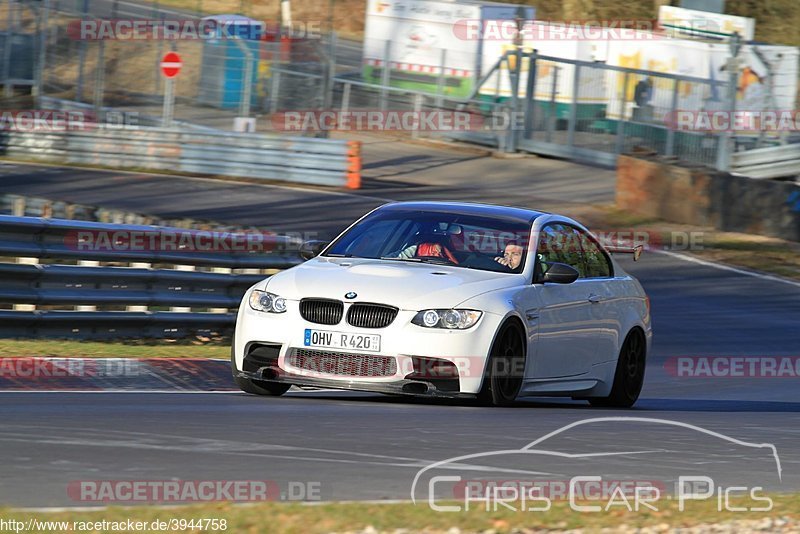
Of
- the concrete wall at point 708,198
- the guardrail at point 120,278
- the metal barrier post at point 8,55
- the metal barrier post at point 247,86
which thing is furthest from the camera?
the metal barrier post at point 8,55

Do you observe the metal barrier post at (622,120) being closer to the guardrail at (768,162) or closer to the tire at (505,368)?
the guardrail at (768,162)

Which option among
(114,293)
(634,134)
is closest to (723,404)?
(114,293)

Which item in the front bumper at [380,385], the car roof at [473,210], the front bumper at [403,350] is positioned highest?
the car roof at [473,210]

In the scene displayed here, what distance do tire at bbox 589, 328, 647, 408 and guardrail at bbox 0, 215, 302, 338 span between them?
433cm

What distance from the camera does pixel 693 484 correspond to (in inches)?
266

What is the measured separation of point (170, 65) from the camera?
32.8m

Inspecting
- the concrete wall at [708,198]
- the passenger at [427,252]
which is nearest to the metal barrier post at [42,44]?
the concrete wall at [708,198]

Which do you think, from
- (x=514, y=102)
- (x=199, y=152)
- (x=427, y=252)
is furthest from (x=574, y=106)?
(x=427, y=252)

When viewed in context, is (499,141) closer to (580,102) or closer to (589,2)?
(580,102)

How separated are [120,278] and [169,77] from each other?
2068 centimetres

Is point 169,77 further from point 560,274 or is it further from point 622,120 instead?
point 560,274

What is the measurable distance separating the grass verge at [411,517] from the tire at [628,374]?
4.87 meters

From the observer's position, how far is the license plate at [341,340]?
9.02 m

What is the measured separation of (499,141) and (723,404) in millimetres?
24450
